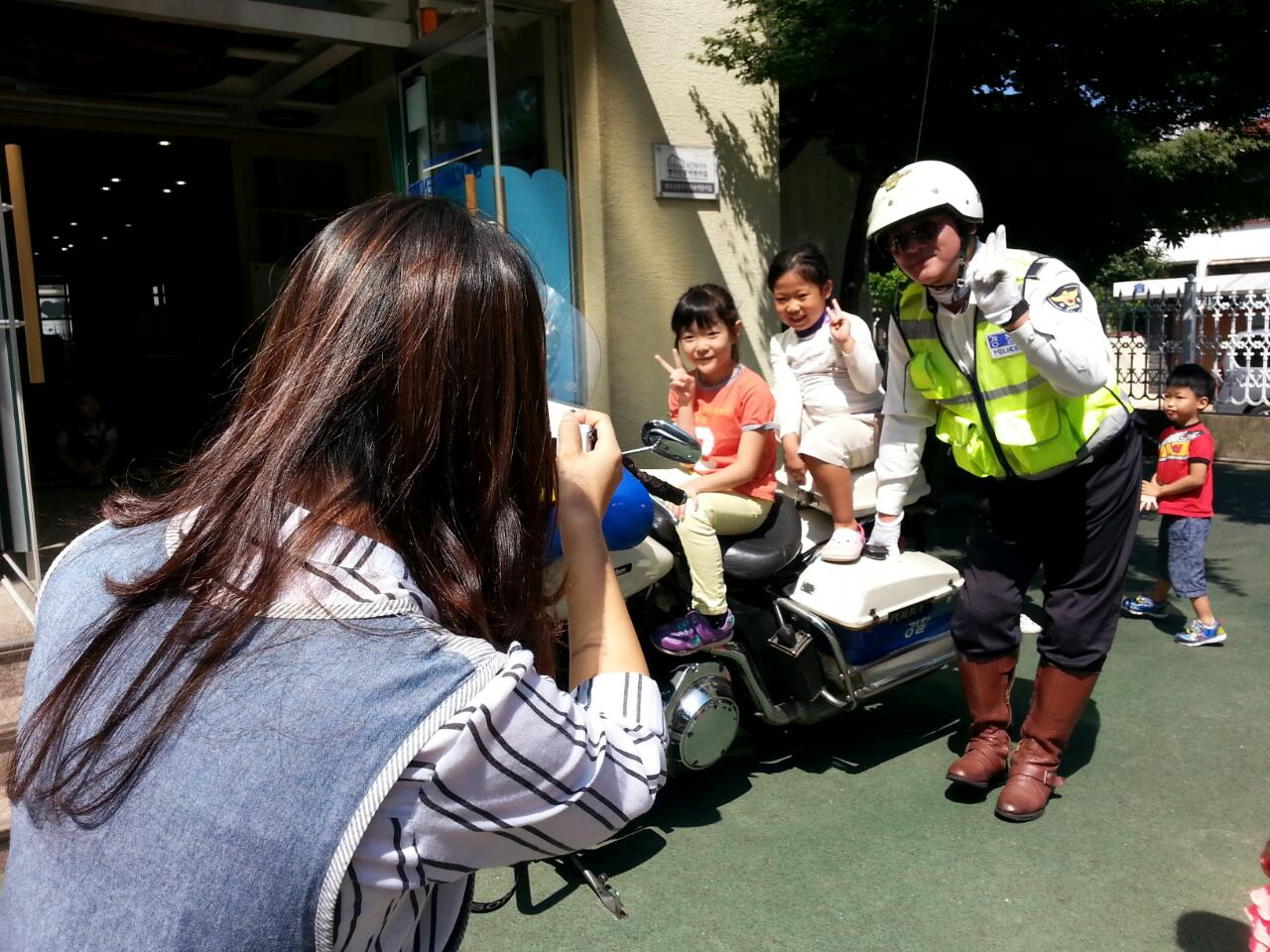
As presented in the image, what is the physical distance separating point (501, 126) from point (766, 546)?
3.39m

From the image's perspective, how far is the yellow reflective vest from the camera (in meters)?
3.14

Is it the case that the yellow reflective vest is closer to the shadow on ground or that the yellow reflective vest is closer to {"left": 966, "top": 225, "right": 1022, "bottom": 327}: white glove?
{"left": 966, "top": 225, "right": 1022, "bottom": 327}: white glove

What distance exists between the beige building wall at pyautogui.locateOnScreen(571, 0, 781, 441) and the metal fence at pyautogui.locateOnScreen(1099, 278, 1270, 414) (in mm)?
6177

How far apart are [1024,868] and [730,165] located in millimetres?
4896

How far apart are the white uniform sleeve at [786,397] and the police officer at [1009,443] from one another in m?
0.48

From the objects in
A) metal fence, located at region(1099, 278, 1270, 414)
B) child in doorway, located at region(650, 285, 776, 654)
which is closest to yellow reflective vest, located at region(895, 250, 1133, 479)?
child in doorway, located at region(650, 285, 776, 654)

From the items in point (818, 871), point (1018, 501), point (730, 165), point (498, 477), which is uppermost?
point (730, 165)

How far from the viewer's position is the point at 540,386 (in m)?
1.13

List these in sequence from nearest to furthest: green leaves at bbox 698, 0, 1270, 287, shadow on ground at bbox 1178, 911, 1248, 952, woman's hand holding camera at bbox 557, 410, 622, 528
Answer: woman's hand holding camera at bbox 557, 410, 622, 528 < shadow on ground at bbox 1178, 911, 1248, 952 < green leaves at bbox 698, 0, 1270, 287

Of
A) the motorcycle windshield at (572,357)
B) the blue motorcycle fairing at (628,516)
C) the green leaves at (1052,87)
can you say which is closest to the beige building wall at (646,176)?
the green leaves at (1052,87)

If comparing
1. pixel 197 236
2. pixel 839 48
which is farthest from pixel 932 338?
pixel 197 236

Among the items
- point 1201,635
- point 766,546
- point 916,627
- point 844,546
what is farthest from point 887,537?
point 1201,635

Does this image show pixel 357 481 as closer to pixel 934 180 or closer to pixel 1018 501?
pixel 934 180

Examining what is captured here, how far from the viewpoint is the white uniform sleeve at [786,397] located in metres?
4.07
